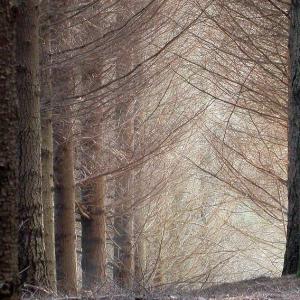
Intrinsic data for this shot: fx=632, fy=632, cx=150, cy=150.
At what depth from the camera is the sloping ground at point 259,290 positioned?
4.32m

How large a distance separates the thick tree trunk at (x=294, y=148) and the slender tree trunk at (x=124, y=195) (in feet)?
7.28

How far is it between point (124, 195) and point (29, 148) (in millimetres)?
6467

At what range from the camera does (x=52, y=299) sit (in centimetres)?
440

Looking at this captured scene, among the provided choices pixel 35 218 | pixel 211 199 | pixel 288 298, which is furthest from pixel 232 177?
pixel 211 199

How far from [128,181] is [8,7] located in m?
9.81

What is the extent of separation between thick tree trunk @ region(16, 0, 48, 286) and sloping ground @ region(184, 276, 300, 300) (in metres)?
1.54

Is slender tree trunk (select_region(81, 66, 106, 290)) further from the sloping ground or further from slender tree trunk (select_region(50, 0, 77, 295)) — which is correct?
the sloping ground

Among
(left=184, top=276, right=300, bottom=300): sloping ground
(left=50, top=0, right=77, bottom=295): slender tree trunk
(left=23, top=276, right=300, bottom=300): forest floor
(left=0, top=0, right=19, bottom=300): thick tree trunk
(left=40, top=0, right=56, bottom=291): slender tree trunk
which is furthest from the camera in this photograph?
(left=50, top=0, right=77, bottom=295): slender tree trunk

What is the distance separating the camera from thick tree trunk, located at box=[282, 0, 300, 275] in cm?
570

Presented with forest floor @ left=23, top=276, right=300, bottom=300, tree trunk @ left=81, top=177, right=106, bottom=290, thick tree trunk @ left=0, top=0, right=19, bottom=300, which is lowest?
forest floor @ left=23, top=276, right=300, bottom=300

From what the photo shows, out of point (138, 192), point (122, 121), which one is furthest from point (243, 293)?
point (138, 192)

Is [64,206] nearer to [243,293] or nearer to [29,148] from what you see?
[29,148]

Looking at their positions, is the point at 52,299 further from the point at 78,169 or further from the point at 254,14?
the point at 78,169

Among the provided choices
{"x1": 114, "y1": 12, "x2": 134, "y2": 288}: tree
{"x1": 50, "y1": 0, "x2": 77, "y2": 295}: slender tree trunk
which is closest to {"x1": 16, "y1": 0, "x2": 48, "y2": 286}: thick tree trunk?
{"x1": 114, "y1": 12, "x2": 134, "y2": 288}: tree
